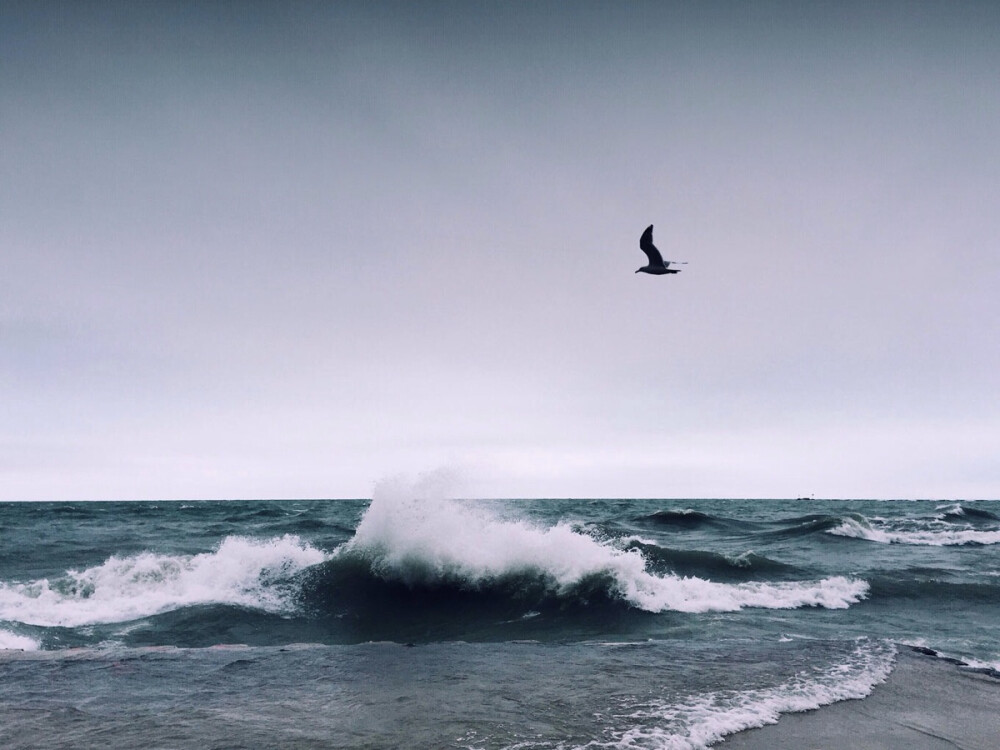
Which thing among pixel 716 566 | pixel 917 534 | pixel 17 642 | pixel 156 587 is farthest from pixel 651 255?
pixel 917 534

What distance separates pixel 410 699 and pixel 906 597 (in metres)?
11.6

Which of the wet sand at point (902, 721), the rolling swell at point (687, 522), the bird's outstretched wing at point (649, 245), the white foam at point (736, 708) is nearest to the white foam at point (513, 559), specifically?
the white foam at point (736, 708)

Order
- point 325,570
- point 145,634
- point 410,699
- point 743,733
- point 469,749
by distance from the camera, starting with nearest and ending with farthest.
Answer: point 469,749 → point 743,733 → point 410,699 → point 145,634 → point 325,570

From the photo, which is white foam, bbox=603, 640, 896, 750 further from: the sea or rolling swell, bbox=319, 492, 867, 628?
rolling swell, bbox=319, 492, 867, 628

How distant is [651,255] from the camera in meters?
9.35

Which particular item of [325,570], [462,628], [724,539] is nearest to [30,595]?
[325,570]

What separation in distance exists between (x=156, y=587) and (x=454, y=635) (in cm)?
666

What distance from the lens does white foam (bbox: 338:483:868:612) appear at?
38.8 ft

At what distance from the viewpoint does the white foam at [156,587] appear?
10.9 m

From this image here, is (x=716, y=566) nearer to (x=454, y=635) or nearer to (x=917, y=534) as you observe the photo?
(x=454, y=635)

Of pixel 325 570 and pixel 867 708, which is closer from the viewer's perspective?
pixel 867 708

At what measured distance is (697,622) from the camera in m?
10.1

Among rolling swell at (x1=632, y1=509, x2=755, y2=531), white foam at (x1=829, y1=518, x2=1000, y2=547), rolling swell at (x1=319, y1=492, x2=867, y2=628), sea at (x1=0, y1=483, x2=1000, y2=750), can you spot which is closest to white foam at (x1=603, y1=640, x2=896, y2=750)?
sea at (x1=0, y1=483, x2=1000, y2=750)

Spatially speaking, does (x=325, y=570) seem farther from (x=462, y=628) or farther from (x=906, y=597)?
(x=906, y=597)
